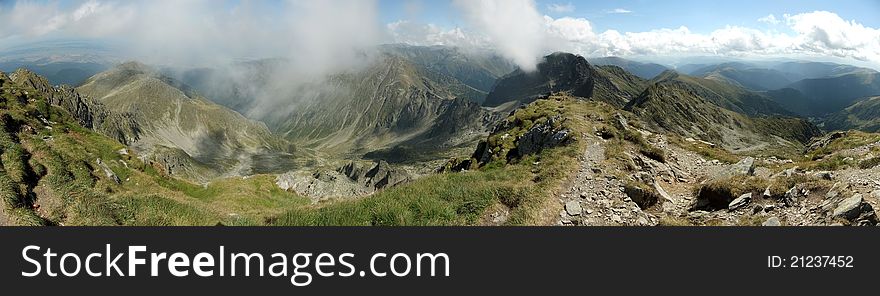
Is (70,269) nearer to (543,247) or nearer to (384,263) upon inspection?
(384,263)

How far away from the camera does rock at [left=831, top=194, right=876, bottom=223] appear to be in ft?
46.6

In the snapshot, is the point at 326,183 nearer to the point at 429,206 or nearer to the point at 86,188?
the point at 86,188

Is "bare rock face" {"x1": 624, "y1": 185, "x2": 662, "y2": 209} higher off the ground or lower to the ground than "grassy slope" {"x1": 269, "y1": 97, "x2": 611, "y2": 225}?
lower

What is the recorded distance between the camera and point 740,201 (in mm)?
19359

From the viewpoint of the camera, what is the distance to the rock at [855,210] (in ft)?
46.6

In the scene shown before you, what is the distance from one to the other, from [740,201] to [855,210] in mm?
4922

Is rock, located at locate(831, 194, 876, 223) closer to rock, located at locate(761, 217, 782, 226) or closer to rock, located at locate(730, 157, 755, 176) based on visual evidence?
rock, located at locate(761, 217, 782, 226)

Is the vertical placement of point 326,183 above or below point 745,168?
below

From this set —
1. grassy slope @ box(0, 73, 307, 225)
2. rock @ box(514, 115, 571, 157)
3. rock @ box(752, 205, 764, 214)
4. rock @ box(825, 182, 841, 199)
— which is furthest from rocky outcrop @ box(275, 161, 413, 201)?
rock @ box(825, 182, 841, 199)

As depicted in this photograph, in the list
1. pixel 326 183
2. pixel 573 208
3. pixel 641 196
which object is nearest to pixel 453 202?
pixel 573 208

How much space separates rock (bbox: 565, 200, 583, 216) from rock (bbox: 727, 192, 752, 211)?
266 inches

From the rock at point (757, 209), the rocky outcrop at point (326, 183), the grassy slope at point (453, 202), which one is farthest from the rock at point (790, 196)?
the rocky outcrop at point (326, 183)

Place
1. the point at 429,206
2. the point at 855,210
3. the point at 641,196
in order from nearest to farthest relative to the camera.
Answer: the point at 855,210 < the point at 429,206 < the point at 641,196

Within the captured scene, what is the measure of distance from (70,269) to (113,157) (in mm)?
32606
